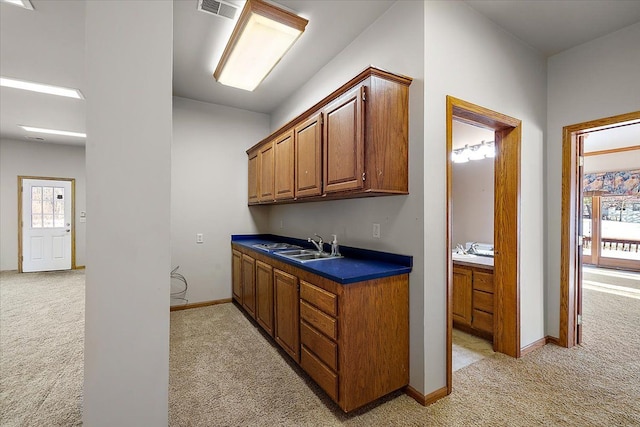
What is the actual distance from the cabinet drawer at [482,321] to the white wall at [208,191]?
3139mm

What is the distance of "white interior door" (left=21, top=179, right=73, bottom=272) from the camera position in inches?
240

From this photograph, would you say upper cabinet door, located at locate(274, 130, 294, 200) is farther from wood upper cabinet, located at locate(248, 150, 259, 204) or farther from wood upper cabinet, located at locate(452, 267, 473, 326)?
wood upper cabinet, located at locate(452, 267, 473, 326)

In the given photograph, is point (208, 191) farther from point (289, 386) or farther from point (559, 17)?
point (559, 17)

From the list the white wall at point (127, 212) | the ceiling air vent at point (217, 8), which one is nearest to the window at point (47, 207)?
the ceiling air vent at point (217, 8)

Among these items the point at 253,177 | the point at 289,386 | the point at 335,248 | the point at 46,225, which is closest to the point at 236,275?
the point at 253,177

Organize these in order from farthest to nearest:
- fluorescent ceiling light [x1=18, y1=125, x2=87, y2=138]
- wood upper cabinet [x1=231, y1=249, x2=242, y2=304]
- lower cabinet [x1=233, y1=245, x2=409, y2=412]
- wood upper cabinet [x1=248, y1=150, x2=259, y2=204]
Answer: fluorescent ceiling light [x1=18, y1=125, x2=87, y2=138], wood upper cabinet [x1=248, y1=150, x2=259, y2=204], wood upper cabinet [x1=231, y1=249, x2=242, y2=304], lower cabinet [x1=233, y1=245, x2=409, y2=412]

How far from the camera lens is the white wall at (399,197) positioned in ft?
6.59

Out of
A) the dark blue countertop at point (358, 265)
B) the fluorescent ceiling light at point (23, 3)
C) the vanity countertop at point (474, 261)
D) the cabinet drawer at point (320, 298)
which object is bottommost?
the cabinet drawer at point (320, 298)

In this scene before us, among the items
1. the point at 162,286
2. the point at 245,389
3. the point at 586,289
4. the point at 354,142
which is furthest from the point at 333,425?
the point at 586,289

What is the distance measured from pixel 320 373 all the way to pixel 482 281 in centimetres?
190

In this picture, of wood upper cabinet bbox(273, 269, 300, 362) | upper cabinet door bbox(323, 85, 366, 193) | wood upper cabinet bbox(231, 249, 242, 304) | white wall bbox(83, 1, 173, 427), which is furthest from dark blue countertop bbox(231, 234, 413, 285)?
wood upper cabinet bbox(231, 249, 242, 304)

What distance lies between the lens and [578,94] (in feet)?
8.91

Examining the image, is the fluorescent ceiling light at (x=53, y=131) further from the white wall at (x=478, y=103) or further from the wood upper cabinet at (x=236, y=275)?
the white wall at (x=478, y=103)

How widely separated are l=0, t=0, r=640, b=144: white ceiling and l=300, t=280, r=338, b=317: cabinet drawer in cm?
215
